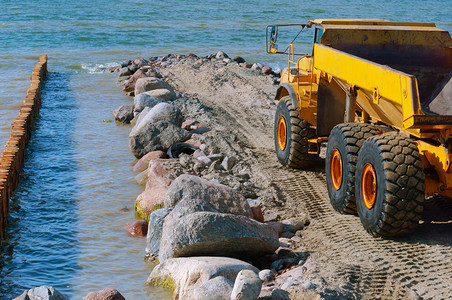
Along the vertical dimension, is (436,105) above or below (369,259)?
above

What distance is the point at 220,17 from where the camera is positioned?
4469 cm

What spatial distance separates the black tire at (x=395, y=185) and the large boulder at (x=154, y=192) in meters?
3.08

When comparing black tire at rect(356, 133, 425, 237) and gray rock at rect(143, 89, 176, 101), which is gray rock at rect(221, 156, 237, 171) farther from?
gray rock at rect(143, 89, 176, 101)

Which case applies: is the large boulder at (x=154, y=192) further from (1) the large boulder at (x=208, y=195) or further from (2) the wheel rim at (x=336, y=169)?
(2) the wheel rim at (x=336, y=169)

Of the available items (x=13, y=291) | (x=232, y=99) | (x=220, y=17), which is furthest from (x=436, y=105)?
(x=220, y=17)

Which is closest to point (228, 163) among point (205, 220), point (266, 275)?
point (205, 220)

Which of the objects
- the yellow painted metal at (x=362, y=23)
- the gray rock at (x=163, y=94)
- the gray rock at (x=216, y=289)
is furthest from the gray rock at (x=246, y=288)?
the gray rock at (x=163, y=94)

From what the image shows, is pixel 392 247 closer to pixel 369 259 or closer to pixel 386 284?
pixel 369 259

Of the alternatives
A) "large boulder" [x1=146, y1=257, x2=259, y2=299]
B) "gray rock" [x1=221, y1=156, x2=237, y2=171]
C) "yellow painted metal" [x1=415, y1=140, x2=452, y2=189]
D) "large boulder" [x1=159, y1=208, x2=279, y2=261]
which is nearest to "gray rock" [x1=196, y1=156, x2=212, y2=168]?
Result: "gray rock" [x1=221, y1=156, x2=237, y2=171]

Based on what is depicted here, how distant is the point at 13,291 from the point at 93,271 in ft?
2.93

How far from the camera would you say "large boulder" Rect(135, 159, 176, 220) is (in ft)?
28.3

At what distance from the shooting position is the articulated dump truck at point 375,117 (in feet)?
21.2

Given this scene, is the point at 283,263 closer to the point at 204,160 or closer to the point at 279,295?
the point at 279,295

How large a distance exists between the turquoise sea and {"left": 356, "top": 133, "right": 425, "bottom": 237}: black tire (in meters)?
2.43
